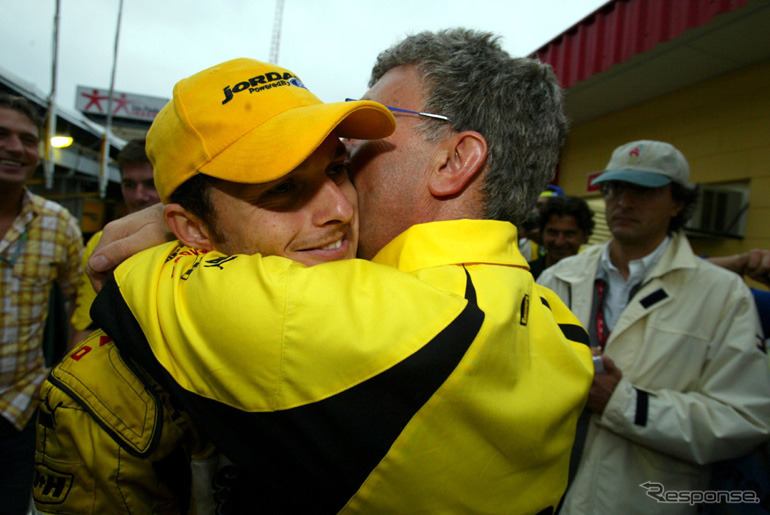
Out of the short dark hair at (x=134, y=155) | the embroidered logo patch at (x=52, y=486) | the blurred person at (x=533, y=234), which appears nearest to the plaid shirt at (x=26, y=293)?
the short dark hair at (x=134, y=155)

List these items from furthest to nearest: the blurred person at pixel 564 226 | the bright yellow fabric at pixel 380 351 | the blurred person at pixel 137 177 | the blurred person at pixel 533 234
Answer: the blurred person at pixel 533 234
the blurred person at pixel 564 226
the blurred person at pixel 137 177
the bright yellow fabric at pixel 380 351

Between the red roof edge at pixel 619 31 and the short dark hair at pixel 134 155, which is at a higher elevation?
the red roof edge at pixel 619 31

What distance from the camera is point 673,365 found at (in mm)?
2266

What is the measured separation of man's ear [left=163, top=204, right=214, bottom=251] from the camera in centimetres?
124

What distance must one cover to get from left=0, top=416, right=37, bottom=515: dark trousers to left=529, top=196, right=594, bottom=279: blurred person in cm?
420

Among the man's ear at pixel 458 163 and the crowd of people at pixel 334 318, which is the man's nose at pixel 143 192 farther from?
the man's ear at pixel 458 163

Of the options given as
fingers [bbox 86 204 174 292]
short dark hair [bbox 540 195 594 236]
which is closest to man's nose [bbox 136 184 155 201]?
fingers [bbox 86 204 174 292]

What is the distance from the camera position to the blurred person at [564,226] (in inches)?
172

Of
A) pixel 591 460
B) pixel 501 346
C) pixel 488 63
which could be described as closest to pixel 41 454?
pixel 501 346

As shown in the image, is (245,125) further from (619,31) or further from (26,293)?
(619,31)

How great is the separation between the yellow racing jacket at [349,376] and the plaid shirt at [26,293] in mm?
2588

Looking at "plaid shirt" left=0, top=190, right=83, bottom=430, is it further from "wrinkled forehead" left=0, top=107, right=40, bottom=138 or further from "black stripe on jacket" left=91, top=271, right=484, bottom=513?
"black stripe on jacket" left=91, top=271, right=484, bottom=513

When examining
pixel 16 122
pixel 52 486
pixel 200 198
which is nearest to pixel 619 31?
pixel 200 198

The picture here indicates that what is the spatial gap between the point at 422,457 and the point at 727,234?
5.52 meters
